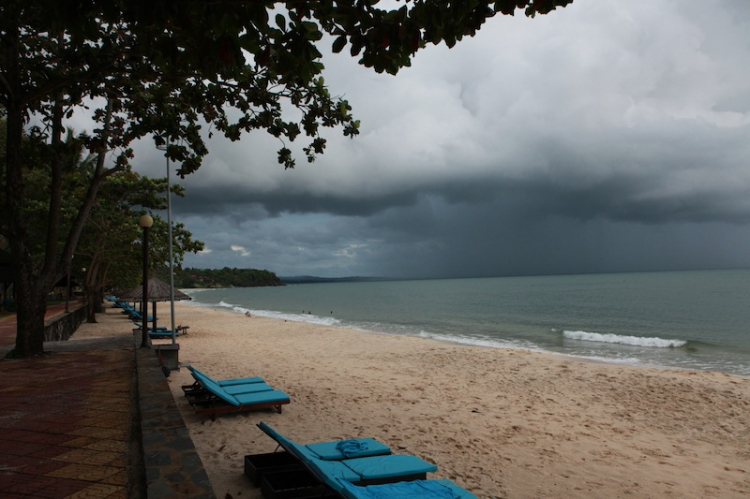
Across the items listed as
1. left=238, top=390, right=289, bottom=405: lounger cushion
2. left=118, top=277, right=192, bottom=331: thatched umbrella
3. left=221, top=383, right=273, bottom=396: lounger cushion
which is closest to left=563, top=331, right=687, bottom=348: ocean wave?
left=118, top=277, right=192, bottom=331: thatched umbrella

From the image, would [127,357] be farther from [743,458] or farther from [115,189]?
[115,189]

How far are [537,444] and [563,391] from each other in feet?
14.6

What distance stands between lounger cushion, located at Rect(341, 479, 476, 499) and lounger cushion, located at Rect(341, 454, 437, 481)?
19 cm

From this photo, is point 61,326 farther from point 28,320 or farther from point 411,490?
point 411,490

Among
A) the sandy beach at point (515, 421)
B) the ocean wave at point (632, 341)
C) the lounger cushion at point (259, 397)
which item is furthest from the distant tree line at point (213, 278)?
the lounger cushion at point (259, 397)

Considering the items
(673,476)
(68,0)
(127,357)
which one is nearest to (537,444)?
(673,476)

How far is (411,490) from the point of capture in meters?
3.89

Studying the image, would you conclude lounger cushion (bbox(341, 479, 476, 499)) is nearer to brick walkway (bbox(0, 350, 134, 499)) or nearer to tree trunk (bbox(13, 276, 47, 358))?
brick walkway (bbox(0, 350, 134, 499))

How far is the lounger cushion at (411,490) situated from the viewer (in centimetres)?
361

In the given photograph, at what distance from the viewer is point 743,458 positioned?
22.1 feet

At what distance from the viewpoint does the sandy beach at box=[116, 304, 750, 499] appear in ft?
17.9

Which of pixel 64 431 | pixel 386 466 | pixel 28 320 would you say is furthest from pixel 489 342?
pixel 64 431

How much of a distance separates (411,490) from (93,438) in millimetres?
3030

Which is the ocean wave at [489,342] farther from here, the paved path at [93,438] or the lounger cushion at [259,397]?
the paved path at [93,438]
